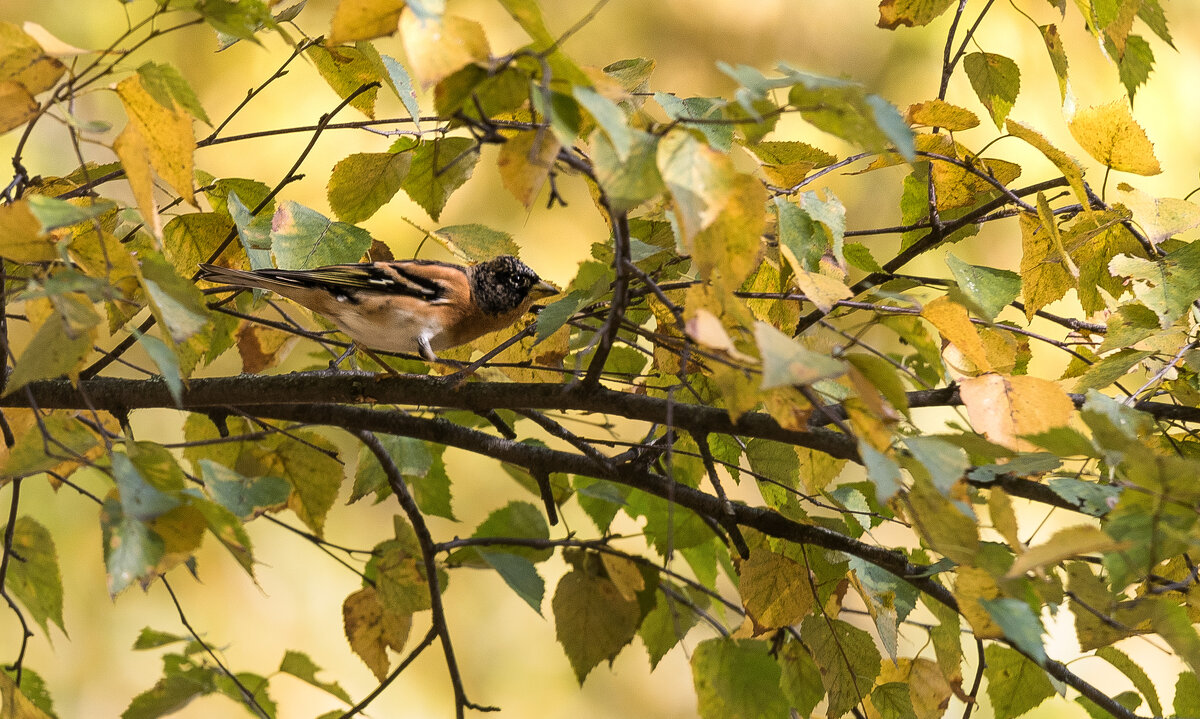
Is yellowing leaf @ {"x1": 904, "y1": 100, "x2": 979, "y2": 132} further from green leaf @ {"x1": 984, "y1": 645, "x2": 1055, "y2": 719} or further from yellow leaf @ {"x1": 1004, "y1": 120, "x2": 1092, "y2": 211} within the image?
green leaf @ {"x1": 984, "y1": 645, "x2": 1055, "y2": 719}

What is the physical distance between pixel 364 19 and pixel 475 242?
0.49 meters

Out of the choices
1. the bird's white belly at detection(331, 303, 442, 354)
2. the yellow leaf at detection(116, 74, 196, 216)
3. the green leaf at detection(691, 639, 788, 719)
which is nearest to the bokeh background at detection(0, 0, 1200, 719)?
the bird's white belly at detection(331, 303, 442, 354)

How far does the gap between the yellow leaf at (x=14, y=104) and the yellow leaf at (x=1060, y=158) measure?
2.26 feet

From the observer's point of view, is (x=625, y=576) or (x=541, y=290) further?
(x=541, y=290)

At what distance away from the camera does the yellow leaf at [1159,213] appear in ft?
2.49

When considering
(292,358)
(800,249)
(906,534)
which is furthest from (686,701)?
(800,249)

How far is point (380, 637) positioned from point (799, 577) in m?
0.46

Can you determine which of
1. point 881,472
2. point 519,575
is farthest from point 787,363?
point 519,575

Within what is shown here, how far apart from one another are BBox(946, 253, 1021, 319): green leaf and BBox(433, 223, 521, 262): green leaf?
40 centimetres

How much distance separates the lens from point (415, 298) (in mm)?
1241

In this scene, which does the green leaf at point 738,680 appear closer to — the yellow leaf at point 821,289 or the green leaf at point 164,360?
the yellow leaf at point 821,289

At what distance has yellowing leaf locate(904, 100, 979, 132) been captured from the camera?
743 millimetres

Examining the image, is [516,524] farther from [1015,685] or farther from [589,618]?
[1015,685]

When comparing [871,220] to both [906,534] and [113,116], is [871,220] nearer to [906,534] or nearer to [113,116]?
[906,534]
